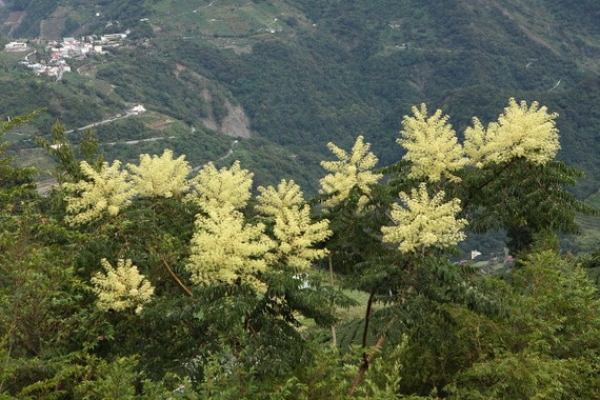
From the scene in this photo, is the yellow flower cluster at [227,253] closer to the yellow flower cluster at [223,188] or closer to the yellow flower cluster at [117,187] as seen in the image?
the yellow flower cluster at [223,188]

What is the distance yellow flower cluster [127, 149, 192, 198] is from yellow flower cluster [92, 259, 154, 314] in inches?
96.0

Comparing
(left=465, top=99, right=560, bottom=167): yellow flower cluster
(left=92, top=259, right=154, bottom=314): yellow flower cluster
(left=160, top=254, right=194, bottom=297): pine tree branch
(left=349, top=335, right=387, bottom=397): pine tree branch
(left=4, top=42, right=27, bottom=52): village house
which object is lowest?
(left=4, top=42, right=27, bottom=52): village house

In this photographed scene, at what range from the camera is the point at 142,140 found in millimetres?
109375

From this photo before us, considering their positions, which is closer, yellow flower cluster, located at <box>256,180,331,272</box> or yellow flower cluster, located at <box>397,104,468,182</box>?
yellow flower cluster, located at <box>256,180,331,272</box>

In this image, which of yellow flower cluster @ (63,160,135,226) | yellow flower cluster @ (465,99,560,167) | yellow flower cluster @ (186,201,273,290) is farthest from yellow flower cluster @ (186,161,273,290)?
yellow flower cluster @ (465,99,560,167)

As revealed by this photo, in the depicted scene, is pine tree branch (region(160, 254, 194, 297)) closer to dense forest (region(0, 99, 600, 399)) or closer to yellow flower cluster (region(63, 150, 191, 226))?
dense forest (region(0, 99, 600, 399))

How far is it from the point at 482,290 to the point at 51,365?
602cm

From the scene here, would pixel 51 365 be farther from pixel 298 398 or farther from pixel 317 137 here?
pixel 317 137

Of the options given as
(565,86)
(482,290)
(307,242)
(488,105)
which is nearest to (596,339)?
(482,290)

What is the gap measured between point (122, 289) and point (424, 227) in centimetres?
433

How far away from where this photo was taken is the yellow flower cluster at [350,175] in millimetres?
11047

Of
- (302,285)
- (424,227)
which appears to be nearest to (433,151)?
(424,227)

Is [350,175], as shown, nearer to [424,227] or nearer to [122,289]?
[424,227]

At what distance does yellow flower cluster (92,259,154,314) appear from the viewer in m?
8.41
